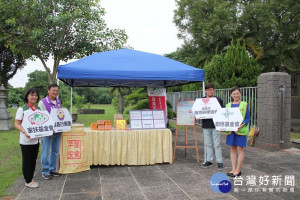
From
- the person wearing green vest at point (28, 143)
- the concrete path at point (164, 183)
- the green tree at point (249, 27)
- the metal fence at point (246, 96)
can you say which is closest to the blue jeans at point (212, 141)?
the concrete path at point (164, 183)

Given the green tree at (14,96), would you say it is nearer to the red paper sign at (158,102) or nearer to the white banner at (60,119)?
the red paper sign at (158,102)

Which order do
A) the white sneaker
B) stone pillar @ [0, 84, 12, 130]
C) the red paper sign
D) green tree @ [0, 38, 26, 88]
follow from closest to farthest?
the white sneaker → the red paper sign → stone pillar @ [0, 84, 12, 130] → green tree @ [0, 38, 26, 88]

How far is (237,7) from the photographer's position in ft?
61.1

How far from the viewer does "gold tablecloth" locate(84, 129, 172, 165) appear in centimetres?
528

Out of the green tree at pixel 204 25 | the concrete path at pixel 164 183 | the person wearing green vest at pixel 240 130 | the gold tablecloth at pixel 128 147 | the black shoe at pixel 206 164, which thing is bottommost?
the concrete path at pixel 164 183

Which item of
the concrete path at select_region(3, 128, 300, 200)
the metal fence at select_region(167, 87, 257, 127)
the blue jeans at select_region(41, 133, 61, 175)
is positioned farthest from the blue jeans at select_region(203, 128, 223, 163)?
the metal fence at select_region(167, 87, 257, 127)

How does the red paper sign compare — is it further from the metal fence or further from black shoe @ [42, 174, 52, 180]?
black shoe @ [42, 174, 52, 180]

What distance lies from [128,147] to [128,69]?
5.39ft

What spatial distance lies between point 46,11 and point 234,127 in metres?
7.67

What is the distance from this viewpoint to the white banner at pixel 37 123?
152 inches

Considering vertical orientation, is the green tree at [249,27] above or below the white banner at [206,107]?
above

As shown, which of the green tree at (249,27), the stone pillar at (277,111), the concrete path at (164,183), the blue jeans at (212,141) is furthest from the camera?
the green tree at (249,27)

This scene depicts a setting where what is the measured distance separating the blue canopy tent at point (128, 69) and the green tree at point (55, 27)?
365 centimetres

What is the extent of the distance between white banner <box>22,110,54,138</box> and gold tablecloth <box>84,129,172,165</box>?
3.74ft
